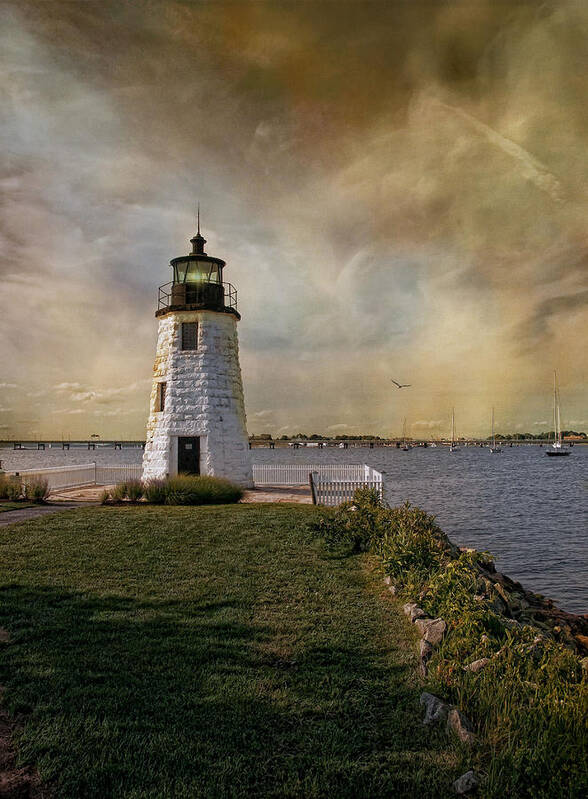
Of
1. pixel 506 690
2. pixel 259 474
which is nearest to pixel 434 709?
pixel 506 690

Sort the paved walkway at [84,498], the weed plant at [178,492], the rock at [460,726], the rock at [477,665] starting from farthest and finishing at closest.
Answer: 1. the weed plant at [178,492]
2. the paved walkway at [84,498]
3. the rock at [477,665]
4. the rock at [460,726]

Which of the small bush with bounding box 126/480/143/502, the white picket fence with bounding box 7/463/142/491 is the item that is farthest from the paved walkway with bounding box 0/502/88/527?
the white picket fence with bounding box 7/463/142/491

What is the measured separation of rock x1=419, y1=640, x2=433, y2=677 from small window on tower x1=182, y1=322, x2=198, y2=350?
17.9 metres

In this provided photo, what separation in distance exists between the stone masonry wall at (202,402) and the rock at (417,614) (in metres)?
15.3

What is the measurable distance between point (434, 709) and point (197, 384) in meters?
18.2

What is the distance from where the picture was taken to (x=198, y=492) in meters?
18.2

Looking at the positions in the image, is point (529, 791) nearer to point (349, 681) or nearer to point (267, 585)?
point (349, 681)

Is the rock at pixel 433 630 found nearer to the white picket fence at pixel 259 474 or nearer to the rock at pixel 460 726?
the rock at pixel 460 726

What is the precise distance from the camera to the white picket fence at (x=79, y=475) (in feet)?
68.8

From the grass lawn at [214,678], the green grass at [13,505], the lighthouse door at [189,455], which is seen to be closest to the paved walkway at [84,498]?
the green grass at [13,505]

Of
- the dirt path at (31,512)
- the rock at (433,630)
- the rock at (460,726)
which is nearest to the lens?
the rock at (460,726)

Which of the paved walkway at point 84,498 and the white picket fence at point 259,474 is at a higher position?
the white picket fence at point 259,474

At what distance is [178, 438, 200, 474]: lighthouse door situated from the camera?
861 inches

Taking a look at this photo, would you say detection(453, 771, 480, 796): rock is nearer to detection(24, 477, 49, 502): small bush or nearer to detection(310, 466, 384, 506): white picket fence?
detection(310, 466, 384, 506): white picket fence
